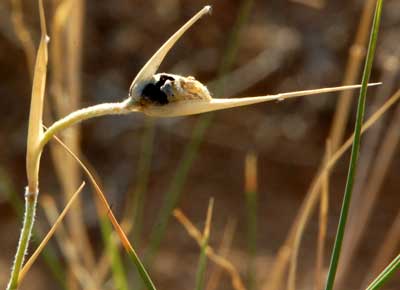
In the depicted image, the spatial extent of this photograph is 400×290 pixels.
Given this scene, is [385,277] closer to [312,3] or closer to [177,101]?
[177,101]

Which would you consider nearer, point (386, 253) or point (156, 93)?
point (156, 93)

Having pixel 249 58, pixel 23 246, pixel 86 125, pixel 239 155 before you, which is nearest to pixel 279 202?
pixel 239 155

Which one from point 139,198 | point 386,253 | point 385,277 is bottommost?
point 386,253

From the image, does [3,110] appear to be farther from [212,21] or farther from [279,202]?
[279,202]

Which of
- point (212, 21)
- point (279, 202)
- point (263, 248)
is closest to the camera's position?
point (263, 248)

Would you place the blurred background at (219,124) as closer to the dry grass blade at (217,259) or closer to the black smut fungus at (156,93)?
the dry grass blade at (217,259)

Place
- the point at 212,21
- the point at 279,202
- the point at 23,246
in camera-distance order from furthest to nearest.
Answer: the point at 212,21 < the point at 279,202 < the point at 23,246

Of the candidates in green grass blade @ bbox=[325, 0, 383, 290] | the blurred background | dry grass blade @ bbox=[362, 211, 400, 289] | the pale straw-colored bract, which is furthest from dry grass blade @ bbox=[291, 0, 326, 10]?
the pale straw-colored bract

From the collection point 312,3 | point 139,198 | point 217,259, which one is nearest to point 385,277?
point 217,259

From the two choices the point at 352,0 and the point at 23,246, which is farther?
the point at 352,0

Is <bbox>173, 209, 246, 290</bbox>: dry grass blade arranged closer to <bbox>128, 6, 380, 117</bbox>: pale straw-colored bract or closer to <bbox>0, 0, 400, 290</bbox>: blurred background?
<bbox>128, 6, 380, 117</bbox>: pale straw-colored bract

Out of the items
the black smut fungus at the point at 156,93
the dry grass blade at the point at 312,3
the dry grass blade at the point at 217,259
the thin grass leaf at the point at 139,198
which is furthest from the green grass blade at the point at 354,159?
the dry grass blade at the point at 312,3
